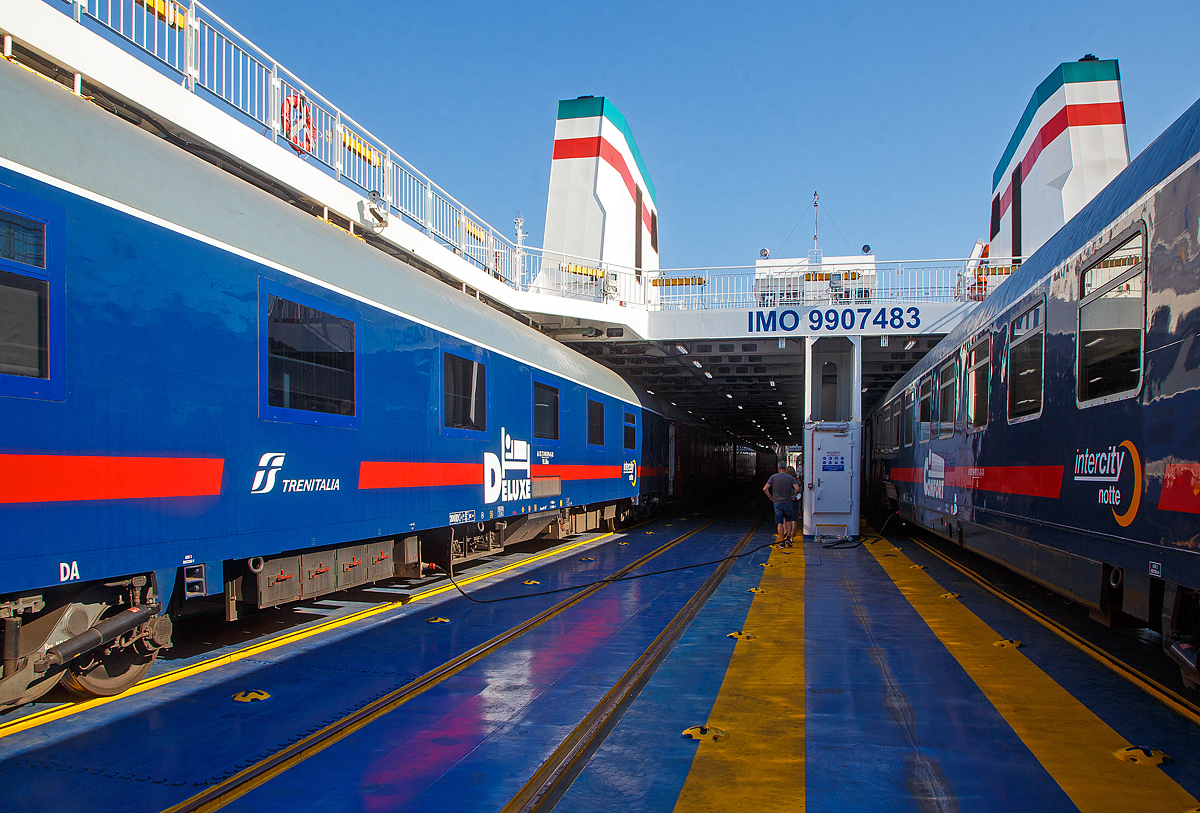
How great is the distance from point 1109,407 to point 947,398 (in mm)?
6045

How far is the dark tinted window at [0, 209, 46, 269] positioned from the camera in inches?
163

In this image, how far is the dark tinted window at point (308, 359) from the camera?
244 inches

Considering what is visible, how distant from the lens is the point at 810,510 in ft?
52.9

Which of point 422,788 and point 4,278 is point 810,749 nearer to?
point 422,788

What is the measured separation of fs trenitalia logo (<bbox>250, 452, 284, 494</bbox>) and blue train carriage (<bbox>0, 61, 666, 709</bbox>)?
0.02m

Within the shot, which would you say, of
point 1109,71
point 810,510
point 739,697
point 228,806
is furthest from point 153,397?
point 1109,71

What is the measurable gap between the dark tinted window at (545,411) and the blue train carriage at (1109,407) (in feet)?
20.6

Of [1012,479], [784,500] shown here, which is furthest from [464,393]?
[784,500]

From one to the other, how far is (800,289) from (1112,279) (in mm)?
14614

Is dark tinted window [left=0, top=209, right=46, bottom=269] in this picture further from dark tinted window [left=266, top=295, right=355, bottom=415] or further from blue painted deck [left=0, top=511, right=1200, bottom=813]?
blue painted deck [left=0, top=511, right=1200, bottom=813]

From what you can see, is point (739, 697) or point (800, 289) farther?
point (800, 289)

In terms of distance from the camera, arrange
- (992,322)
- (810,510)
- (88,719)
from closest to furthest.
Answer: (88,719) < (992,322) < (810,510)

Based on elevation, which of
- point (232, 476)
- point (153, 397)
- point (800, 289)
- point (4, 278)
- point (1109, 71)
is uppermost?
point (1109, 71)

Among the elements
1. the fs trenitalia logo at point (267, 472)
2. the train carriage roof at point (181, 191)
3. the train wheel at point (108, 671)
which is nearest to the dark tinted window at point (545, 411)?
the train carriage roof at point (181, 191)
